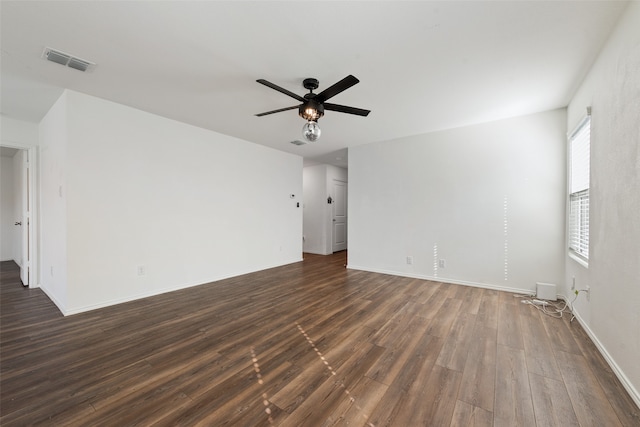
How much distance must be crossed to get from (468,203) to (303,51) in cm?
347

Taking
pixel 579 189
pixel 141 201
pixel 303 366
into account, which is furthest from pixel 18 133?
pixel 579 189

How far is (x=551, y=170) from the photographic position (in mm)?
3568

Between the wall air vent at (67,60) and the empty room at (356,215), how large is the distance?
0.02 metres

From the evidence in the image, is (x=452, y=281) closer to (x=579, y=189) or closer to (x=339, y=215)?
(x=579, y=189)

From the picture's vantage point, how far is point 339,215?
25.5 ft

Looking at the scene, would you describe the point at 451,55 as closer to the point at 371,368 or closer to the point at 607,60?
the point at 607,60

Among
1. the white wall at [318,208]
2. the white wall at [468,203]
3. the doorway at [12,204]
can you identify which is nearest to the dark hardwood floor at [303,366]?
the white wall at [468,203]

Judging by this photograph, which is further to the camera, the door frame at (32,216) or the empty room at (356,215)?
the door frame at (32,216)

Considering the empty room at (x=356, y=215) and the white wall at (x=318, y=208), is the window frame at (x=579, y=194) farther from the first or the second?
the white wall at (x=318, y=208)

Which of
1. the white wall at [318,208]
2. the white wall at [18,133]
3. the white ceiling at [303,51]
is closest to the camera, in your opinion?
the white ceiling at [303,51]

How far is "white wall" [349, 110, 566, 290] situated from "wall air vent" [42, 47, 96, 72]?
419 centimetres

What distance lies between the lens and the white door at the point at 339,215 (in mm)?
7598

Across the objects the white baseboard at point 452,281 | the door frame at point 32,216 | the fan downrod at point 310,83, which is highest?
the fan downrod at point 310,83

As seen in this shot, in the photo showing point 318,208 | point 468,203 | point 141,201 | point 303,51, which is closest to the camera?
point 303,51
